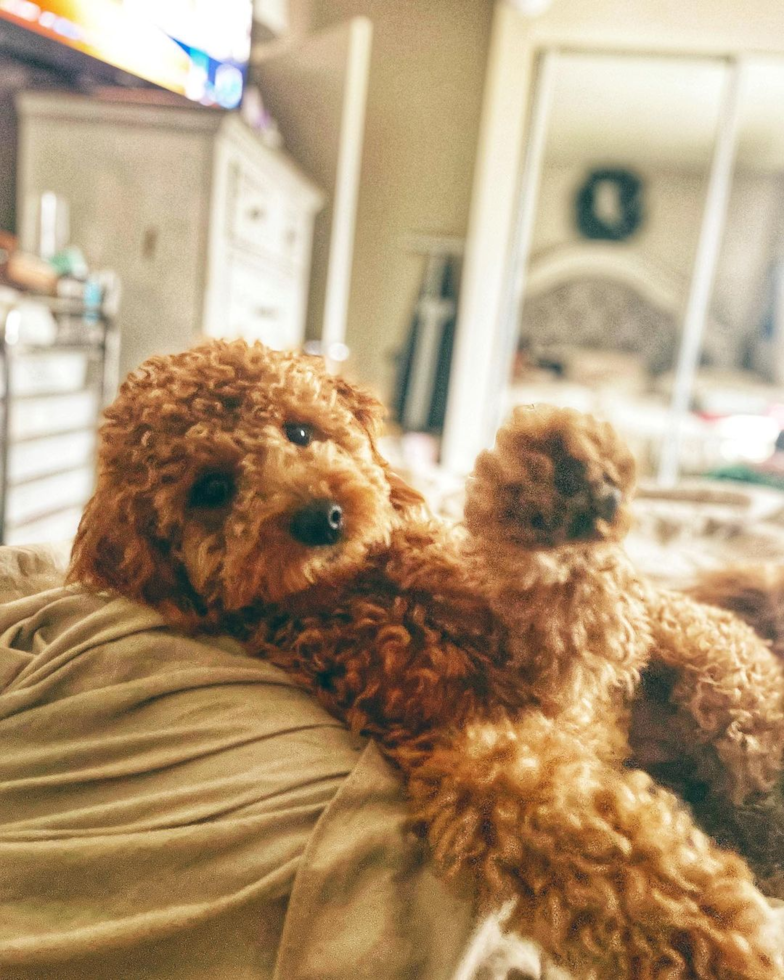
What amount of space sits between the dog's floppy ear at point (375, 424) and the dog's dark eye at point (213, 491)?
0.45 ft

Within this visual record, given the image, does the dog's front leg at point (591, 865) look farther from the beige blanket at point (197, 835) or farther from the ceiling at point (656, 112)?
the ceiling at point (656, 112)

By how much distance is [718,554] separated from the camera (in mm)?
1286

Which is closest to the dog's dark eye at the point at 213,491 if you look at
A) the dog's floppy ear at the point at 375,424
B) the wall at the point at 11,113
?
the dog's floppy ear at the point at 375,424

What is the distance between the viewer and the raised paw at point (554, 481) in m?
0.47

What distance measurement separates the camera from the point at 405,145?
362 centimetres

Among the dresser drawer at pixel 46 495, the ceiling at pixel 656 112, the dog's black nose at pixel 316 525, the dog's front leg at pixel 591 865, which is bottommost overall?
the dresser drawer at pixel 46 495

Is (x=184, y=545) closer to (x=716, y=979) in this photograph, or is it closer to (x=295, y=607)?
(x=295, y=607)

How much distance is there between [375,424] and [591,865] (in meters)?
0.39

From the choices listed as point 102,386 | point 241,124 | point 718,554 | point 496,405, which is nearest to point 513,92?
point 496,405

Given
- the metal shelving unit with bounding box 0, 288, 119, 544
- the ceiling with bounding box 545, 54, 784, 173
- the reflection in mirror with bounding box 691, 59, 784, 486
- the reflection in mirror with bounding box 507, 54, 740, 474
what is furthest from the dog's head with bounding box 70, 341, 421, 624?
the ceiling with bounding box 545, 54, 784, 173

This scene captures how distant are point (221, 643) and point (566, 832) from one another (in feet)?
0.90

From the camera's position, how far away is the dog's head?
21.4 inches

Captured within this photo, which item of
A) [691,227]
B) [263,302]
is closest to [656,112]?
[691,227]

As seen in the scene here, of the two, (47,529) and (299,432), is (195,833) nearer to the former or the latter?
(299,432)
